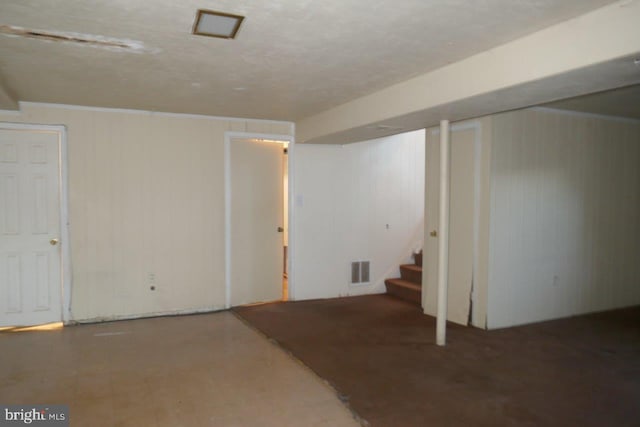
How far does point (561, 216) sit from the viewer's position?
5.16 m

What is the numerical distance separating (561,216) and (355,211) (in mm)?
2593

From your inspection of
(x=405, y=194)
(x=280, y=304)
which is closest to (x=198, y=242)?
(x=280, y=304)

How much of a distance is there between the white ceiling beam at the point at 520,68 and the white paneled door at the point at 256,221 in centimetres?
182

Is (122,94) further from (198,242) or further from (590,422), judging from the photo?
(590,422)

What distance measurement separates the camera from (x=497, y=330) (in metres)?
4.64

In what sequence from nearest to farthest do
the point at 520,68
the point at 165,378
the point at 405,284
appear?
the point at 520,68, the point at 165,378, the point at 405,284

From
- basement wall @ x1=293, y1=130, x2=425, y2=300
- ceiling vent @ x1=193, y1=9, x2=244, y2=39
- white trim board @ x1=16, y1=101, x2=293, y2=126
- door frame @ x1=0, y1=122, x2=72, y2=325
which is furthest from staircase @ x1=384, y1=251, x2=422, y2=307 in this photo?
ceiling vent @ x1=193, y1=9, x2=244, y2=39

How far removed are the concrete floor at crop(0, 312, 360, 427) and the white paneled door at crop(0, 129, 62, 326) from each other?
352 mm

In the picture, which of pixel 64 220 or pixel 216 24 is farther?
pixel 64 220

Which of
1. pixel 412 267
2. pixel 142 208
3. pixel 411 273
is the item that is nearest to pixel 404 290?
pixel 411 273

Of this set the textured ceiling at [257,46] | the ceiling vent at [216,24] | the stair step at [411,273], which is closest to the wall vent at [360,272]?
the stair step at [411,273]

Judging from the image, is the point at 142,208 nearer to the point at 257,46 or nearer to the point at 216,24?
the point at 257,46

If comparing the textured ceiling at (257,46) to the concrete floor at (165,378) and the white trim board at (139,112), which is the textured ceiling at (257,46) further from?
the concrete floor at (165,378)

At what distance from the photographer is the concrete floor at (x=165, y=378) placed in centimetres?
286
